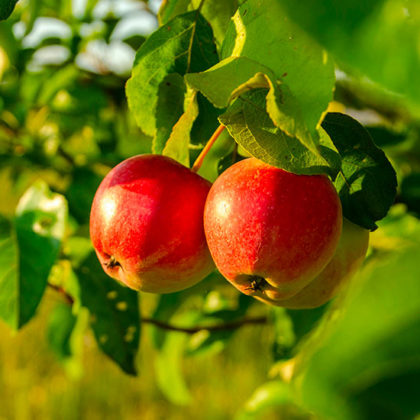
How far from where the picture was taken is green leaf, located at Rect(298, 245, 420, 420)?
0.34 metres

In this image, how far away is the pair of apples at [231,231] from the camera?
749mm

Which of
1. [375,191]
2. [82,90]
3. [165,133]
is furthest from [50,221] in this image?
[82,90]

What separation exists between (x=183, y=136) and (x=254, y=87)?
8.6 inches

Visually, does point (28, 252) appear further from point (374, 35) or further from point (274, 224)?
point (374, 35)

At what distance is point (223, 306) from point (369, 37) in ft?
4.52

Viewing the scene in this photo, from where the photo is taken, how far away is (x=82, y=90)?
77.5 inches

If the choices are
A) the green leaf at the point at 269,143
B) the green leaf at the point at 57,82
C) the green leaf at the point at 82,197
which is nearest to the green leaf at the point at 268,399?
the green leaf at the point at 82,197

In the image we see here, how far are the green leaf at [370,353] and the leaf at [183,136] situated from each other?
53 cm

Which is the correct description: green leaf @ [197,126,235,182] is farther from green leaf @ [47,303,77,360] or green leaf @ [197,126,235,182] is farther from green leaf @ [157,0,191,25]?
green leaf @ [47,303,77,360]

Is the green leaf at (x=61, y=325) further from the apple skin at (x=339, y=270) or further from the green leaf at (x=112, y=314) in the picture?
the apple skin at (x=339, y=270)

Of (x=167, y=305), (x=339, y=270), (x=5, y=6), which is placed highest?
(x=5, y=6)

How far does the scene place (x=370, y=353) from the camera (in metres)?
0.34

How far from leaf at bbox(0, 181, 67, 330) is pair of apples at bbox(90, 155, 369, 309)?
25 centimetres

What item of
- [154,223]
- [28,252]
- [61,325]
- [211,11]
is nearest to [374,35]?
[154,223]
